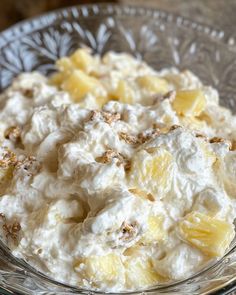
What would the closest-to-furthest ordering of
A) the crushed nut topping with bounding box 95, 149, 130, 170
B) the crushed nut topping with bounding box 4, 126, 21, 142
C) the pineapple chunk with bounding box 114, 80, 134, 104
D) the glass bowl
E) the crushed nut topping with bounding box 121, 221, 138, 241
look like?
the crushed nut topping with bounding box 121, 221, 138, 241 → the crushed nut topping with bounding box 95, 149, 130, 170 → the crushed nut topping with bounding box 4, 126, 21, 142 → the pineapple chunk with bounding box 114, 80, 134, 104 → the glass bowl

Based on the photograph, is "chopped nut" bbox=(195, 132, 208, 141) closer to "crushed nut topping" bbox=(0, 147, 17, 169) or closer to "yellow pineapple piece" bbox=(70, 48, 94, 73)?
"crushed nut topping" bbox=(0, 147, 17, 169)

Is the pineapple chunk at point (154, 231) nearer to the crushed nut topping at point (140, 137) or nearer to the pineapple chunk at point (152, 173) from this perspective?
the pineapple chunk at point (152, 173)

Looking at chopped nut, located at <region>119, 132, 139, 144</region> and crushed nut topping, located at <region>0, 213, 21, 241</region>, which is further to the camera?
chopped nut, located at <region>119, 132, 139, 144</region>

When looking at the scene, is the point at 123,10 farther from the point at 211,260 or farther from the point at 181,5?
the point at 211,260

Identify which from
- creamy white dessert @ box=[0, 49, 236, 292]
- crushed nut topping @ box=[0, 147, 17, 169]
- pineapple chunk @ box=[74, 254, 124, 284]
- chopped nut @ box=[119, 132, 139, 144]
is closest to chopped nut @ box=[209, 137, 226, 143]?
creamy white dessert @ box=[0, 49, 236, 292]

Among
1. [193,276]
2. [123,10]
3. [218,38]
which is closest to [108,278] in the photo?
[193,276]

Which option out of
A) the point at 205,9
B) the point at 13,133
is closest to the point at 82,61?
the point at 13,133

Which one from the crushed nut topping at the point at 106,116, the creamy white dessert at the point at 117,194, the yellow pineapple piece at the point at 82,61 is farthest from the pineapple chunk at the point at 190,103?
the yellow pineapple piece at the point at 82,61
